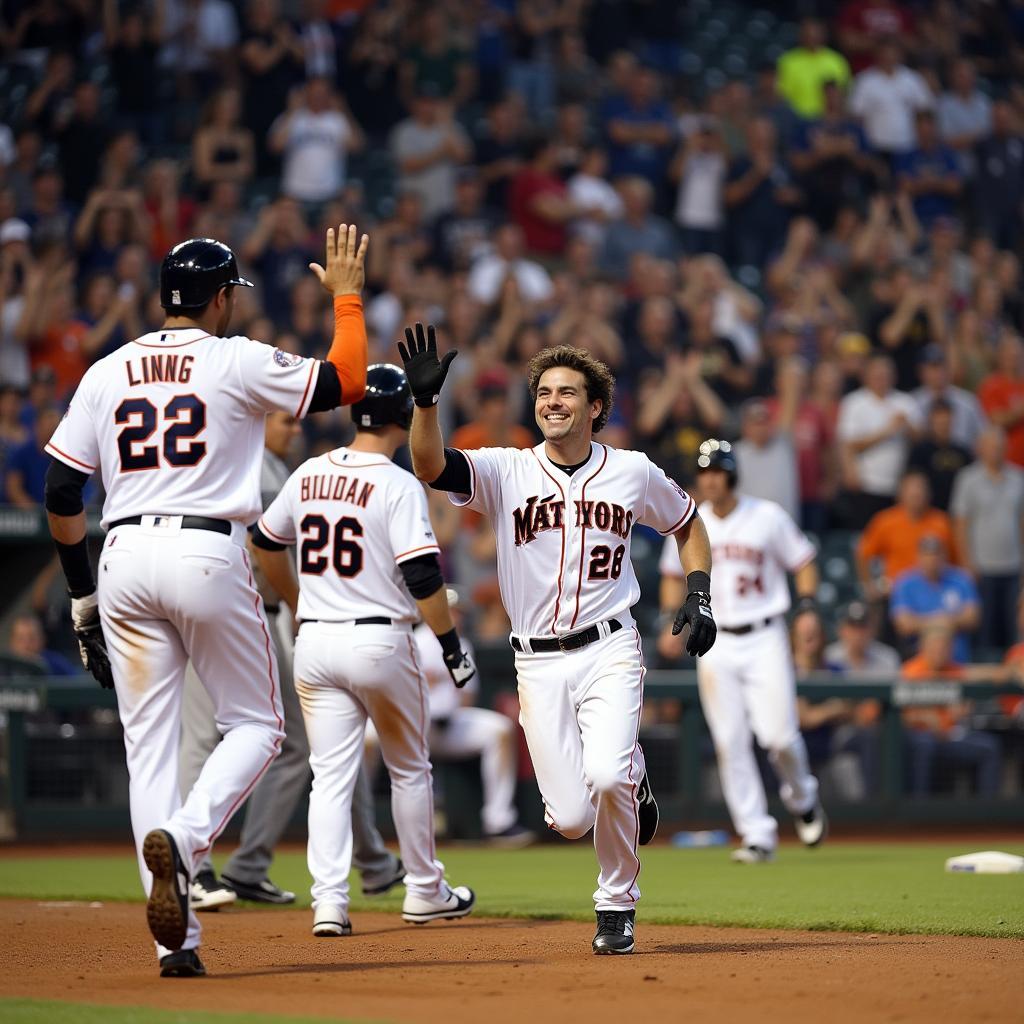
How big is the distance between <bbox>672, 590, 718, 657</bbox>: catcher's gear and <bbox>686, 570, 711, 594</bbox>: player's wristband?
0.09 m

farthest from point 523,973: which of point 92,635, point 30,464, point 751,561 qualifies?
point 30,464

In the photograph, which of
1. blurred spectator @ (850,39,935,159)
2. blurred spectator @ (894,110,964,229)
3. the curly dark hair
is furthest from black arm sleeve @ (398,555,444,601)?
blurred spectator @ (850,39,935,159)

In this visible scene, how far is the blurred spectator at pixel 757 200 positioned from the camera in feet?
55.0

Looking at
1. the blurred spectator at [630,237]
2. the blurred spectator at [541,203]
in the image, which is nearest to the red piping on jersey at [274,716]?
the blurred spectator at [541,203]

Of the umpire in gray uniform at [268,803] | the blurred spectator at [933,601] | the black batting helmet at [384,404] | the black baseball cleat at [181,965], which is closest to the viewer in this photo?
the black baseball cleat at [181,965]

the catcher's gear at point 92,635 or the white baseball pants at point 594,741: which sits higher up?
the catcher's gear at point 92,635

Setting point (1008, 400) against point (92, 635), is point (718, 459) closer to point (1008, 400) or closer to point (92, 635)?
point (92, 635)

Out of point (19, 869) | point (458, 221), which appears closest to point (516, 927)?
point (19, 869)

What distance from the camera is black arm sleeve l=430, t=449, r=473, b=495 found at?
5867 mm

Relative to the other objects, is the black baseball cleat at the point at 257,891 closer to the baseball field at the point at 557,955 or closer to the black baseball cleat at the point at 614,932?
the baseball field at the point at 557,955

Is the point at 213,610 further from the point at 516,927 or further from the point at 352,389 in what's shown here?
the point at 516,927

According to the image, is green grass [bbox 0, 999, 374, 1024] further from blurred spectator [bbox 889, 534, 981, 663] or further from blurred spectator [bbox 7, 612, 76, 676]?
blurred spectator [bbox 889, 534, 981, 663]

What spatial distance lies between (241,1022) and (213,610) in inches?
53.0

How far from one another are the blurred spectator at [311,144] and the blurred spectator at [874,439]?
188 inches
